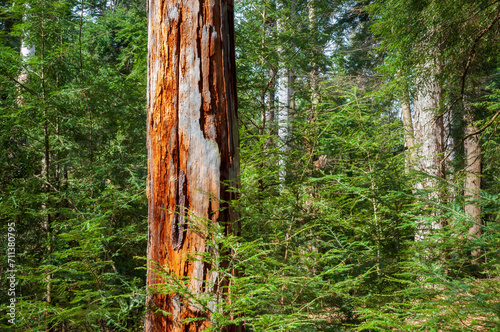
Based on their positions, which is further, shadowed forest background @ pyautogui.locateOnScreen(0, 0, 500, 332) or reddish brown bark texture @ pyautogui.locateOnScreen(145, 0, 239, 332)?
shadowed forest background @ pyautogui.locateOnScreen(0, 0, 500, 332)

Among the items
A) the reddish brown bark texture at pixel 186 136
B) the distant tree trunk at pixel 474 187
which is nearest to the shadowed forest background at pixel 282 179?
the distant tree trunk at pixel 474 187

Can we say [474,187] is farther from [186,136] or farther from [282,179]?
[186,136]

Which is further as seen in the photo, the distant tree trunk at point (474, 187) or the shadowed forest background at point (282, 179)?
the shadowed forest background at point (282, 179)

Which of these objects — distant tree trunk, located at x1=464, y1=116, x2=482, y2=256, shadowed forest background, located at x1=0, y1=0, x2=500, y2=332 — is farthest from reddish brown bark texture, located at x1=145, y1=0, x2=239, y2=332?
distant tree trunk, located at x1=464, y1=116, x2=482, y2=256

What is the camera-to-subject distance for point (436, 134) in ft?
18.3

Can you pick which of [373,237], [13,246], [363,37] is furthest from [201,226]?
[363,37]

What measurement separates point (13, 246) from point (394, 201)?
351 cm

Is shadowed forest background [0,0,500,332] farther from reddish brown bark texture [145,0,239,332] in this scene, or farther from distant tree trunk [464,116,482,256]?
reddish brown bark texture [145,0,239,332]

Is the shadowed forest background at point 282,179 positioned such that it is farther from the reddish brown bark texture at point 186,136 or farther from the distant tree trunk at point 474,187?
the reddish brown bark texture at point 186,136

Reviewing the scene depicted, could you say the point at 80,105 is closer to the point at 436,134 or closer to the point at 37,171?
the point at 37,171

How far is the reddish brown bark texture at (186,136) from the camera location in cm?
181

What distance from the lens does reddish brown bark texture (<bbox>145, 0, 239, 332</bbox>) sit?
71.3 inches

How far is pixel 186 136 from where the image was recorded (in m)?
1.90

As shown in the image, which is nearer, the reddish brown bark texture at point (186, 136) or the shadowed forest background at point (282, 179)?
the reddish brown bark texture at point (186, 136)
